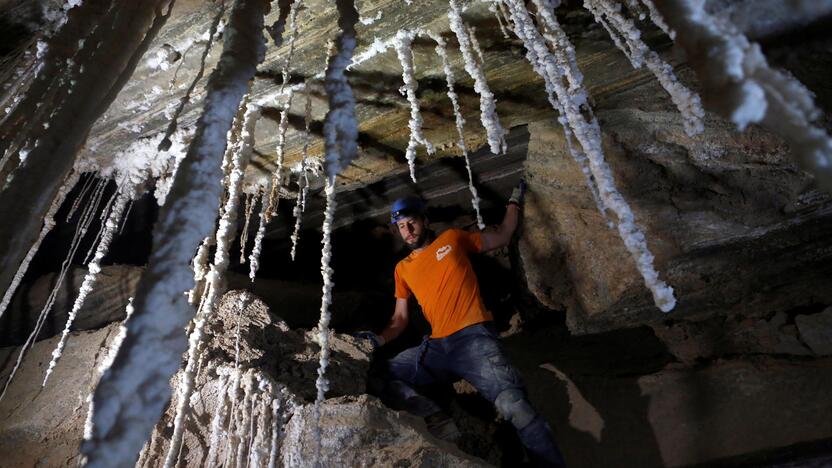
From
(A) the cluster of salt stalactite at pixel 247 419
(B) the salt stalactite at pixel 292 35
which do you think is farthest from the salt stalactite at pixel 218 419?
(B) the salt stalactite at pixel 292 35

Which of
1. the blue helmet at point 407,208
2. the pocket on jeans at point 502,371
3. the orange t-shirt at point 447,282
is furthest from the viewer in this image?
the blue helmet at point 407,208

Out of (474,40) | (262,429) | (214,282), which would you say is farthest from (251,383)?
(474,40)

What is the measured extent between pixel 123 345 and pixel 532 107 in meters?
3.07

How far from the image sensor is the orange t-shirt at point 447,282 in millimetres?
3410

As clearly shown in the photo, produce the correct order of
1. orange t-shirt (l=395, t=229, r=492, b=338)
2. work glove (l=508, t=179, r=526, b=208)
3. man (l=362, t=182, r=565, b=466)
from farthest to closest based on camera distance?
work glove (l=508, t=179, r=526, b=208) → orange t-shirt (l=395, t=229, r=492, b=338) → man (l=362, t=182, r=565, b=466)

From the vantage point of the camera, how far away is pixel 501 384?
303 cm

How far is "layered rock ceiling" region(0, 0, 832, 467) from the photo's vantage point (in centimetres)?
205

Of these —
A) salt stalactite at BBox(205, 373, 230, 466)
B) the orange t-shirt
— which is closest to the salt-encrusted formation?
salt stalactite at BBox(205, 373, 230, 466)

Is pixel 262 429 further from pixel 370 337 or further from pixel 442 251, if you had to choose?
pixel 442 251

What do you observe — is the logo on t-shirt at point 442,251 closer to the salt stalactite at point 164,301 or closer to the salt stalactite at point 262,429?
the salt stalactite at point 262,429

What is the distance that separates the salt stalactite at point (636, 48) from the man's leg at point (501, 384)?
1.99m

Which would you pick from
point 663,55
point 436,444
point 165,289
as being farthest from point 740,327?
point 165,289

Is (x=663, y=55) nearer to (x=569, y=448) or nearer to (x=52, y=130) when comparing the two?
(x=52, y=130)

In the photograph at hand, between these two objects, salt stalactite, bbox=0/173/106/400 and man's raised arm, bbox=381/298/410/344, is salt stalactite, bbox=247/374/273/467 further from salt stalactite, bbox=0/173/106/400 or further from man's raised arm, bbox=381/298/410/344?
salt stalactite, bbox=0/173/106/400
